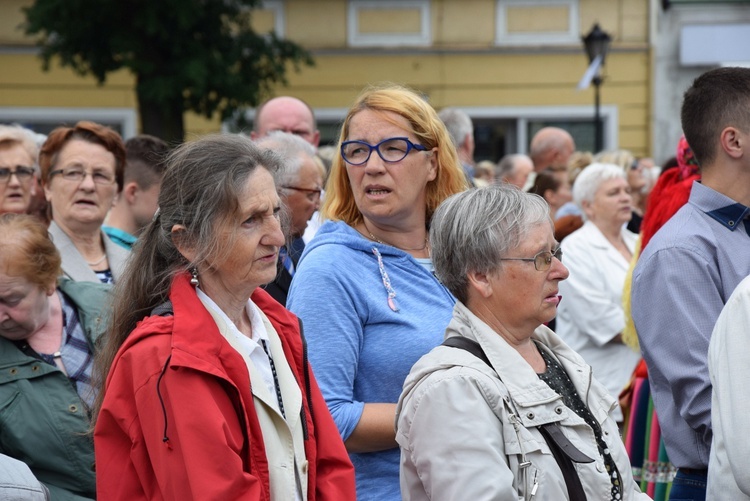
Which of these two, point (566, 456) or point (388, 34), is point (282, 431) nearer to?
point (566, 456)

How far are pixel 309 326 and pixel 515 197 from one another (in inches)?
29.5

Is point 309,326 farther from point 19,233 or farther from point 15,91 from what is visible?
point 15,91

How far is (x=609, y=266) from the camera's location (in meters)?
6.79

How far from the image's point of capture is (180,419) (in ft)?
8.65

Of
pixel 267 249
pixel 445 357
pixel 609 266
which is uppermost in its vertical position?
pixel 267 249

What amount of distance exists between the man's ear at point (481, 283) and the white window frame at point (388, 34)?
50.5 feet

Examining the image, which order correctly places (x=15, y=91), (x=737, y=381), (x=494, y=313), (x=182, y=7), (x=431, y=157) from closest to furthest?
(x=737, y=381) < (x=494, y=313) < (x=431, y=157) < (x=182, y=7) < (x=15, y=91)

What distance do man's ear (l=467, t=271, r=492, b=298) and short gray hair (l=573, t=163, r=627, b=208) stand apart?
14.1 feet

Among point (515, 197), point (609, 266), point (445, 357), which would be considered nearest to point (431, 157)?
point (515, 197)

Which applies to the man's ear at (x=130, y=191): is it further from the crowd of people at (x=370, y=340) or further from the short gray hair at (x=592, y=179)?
the short gray hair at (x=592, y=179)

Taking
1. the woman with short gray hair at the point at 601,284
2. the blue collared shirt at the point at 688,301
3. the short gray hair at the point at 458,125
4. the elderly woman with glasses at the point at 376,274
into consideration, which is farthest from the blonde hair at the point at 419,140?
the short gray hair at the point at 458,125

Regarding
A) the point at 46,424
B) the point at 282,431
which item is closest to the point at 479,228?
the point at 282,431

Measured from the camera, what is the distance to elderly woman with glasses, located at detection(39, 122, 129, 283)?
4.85m

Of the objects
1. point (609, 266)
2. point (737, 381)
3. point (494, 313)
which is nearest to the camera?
point (737, 381)
